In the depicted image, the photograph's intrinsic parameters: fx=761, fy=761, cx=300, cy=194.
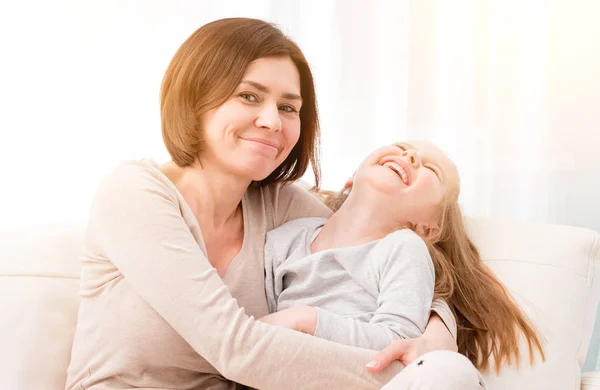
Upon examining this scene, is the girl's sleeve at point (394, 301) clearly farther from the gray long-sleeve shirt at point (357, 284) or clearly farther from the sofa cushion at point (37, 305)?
the sofa cushion at point (37, 305)

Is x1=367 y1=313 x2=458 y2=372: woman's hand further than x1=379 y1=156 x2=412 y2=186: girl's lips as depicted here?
No

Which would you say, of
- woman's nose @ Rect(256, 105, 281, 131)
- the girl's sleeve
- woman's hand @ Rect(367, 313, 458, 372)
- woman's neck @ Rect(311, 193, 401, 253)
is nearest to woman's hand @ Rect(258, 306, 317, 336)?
the girl's sleeve

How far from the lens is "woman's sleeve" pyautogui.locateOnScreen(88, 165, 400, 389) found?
129cm

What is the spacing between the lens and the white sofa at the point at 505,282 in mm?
1567

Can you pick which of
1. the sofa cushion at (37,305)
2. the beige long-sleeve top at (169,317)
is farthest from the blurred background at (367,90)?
the beige long-sleeve top at (169,317)

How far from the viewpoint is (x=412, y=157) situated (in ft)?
5.52

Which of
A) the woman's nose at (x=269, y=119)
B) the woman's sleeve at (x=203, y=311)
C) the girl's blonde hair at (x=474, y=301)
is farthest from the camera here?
the girl's blonde hair at (x=474, y=301)

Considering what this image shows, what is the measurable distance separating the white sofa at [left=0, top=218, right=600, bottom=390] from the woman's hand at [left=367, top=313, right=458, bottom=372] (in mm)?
204

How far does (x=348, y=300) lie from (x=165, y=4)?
127 cm

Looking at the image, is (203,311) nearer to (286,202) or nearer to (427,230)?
(286,202)

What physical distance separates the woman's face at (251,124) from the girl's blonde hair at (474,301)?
44 centimetres

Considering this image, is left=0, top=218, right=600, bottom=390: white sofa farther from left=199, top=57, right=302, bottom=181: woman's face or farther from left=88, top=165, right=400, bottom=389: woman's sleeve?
left=199, top=57, right=302, bottom=181: woman's face

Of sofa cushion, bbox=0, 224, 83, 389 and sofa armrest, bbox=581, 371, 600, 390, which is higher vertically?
sofa cushion, bbox=0, 224, 83, 389

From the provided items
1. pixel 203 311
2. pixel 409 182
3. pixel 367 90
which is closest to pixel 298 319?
pixel 203 311
